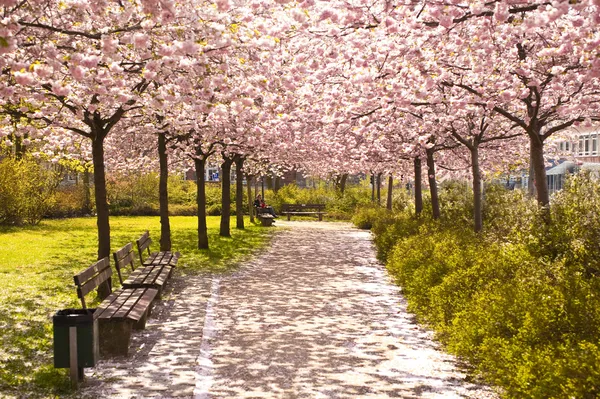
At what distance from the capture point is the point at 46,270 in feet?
49.4

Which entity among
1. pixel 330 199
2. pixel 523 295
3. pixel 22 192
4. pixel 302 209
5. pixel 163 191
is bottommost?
pixel 523 295

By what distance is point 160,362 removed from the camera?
24.4 feet

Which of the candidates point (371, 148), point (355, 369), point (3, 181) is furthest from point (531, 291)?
point (3, 181)

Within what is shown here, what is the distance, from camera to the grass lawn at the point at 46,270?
7.04 meters

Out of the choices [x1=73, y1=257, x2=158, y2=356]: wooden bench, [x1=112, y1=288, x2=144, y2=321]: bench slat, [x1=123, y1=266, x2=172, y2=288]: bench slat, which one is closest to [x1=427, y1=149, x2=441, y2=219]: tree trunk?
[x1=123, y1=266, x2=172, y2=288]: bench slat

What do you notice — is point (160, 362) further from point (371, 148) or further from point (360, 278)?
point (371, 148)

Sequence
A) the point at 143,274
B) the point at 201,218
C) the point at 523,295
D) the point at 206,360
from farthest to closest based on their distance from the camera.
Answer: the point at 201,218 → the point at 143,274 → the point at 206,360 → the point at 523,295

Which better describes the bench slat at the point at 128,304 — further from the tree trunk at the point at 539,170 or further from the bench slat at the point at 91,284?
the tree trunk at the point at 539,170

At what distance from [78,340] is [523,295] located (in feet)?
15.5

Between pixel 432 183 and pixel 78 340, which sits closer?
pixel 78 340

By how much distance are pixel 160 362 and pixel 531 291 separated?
171 inches

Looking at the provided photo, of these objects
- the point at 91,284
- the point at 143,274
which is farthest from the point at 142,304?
the point at 143,274

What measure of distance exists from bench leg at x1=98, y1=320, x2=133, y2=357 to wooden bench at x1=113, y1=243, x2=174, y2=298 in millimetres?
2403

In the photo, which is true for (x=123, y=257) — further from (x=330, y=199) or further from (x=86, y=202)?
(x=330, y=199)
